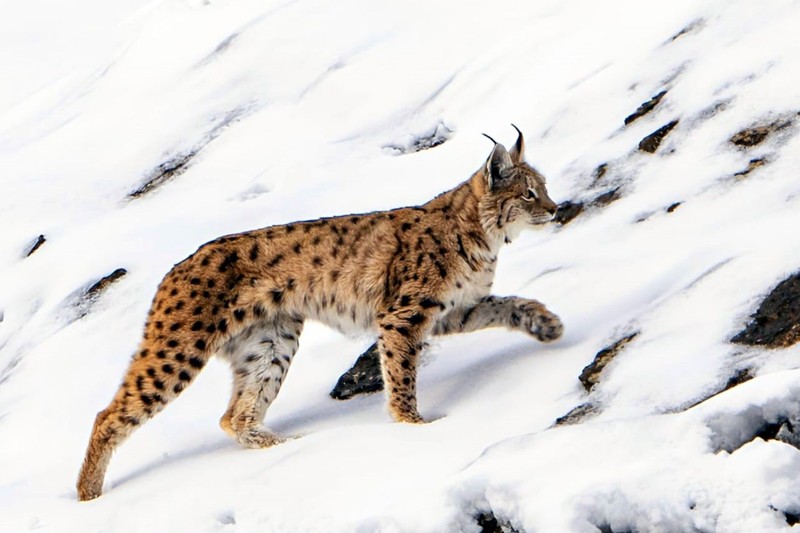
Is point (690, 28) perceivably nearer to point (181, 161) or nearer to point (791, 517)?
point (181, 161)

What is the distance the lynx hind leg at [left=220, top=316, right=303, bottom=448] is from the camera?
8.34m

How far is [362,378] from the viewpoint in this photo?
888 cm

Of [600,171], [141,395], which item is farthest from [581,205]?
[141,395]

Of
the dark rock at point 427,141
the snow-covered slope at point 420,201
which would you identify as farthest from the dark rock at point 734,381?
the dark rock at point 427,141

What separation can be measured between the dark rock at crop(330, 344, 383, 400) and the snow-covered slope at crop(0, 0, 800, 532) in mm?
148

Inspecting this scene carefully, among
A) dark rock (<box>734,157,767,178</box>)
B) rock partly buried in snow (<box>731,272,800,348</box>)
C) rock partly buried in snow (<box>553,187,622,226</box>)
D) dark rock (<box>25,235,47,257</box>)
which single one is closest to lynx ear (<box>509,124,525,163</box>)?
rock partly buried in snow (<box>553,187,622,226</box>)

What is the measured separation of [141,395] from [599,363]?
10.0 feet

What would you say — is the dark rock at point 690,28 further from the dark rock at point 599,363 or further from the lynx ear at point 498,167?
the dark rock at point 599,363

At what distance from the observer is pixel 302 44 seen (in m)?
15.5

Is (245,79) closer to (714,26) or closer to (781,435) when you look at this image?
(714,26)

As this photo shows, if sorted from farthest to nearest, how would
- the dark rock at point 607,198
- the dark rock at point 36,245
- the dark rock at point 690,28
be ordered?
Answer: 1. the dark rock at point 36,245
2. the dark rock at point 690,28
3. the dark rock at point 607,198

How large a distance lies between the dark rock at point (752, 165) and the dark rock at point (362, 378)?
3020 millimetres

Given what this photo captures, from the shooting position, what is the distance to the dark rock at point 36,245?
13.0 metres

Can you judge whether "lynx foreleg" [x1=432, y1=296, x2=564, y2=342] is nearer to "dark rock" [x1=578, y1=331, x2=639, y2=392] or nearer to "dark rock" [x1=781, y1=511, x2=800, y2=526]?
"dark rock" [x1=578, y1=331, x2=639, y2=392]
